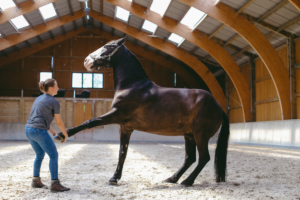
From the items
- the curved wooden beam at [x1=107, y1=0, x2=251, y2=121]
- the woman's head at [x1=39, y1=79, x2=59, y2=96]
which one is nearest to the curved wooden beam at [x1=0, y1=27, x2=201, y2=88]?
the curved wooden beam at [x1=107, y1=0, x2=251, y2=121]

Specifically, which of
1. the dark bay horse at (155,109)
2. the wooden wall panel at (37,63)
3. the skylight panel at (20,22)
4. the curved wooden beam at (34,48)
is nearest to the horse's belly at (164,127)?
the dark bay horse at (155,109)

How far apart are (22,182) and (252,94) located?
2277cm

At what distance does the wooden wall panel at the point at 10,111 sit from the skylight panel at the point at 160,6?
13.5m

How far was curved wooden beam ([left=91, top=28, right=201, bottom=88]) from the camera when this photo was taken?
3372cm

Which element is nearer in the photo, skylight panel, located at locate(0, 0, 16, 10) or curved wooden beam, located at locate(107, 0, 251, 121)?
skylight panel, located at locate(0, 0, 16, 10)

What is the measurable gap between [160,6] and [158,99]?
1660cm

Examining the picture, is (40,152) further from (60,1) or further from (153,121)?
(60,1)

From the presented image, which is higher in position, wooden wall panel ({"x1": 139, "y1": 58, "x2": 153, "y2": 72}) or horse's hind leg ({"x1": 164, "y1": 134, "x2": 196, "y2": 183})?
wooden wall panel ({"x1": 139, "y1": 58, "x2": 153, "y2": 72})

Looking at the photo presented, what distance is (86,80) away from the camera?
33812 mm

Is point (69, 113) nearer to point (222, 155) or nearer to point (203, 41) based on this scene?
point (203, 41)

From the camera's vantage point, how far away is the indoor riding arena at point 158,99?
5.25 metres

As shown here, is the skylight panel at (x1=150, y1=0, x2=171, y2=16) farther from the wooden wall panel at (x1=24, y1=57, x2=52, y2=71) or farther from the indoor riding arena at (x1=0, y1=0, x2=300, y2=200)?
the wooden wall panel at (x1=24, y1=57, x2=52, y2=71)

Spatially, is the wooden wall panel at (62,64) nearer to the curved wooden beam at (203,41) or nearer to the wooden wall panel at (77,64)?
the wooden wall panel at (77,64)

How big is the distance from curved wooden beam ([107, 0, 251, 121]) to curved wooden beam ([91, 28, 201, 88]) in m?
10.5
